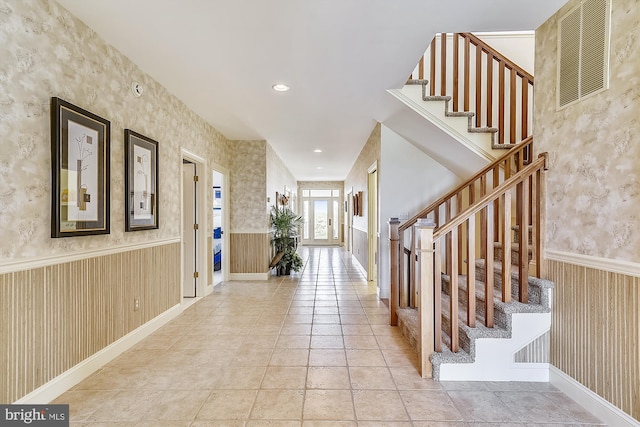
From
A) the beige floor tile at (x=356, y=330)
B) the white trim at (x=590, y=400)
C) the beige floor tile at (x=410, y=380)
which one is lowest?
the beige floor tile at (x=356, y=330)

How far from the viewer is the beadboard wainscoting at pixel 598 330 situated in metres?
1.73

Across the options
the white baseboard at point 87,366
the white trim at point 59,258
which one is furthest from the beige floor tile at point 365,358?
the white trim at point 59,258

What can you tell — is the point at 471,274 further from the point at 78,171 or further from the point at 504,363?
the point at 78,171

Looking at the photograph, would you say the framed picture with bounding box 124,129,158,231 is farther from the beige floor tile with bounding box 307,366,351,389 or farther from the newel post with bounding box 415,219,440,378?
the newel post with bounding box 415,219,440,378

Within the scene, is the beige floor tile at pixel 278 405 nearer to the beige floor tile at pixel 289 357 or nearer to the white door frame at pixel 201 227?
the beige floor tile at pixel 289 357

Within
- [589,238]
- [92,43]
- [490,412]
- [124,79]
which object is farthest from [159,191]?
[589,238]

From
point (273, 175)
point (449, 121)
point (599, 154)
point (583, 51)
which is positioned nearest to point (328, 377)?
point (599, 154)

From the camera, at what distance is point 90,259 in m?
2.46

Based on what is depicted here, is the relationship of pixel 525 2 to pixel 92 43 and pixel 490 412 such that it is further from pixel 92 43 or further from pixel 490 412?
pixel 92 43

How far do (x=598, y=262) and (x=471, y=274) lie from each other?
708mm

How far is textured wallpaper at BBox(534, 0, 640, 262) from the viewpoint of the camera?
173 centimetres

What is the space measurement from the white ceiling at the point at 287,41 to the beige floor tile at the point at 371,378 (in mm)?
2569
